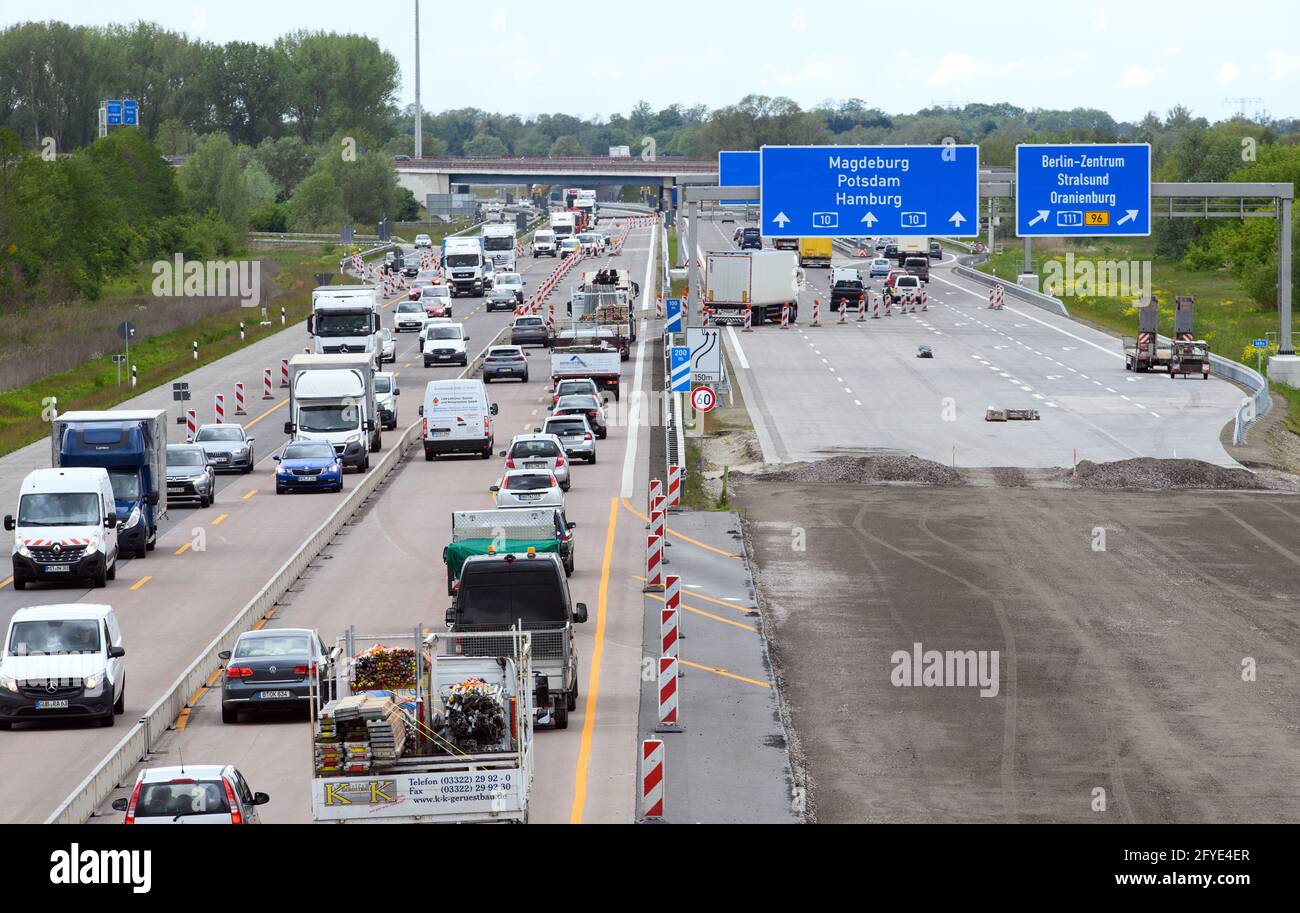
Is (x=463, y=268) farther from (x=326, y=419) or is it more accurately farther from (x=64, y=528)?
(x=64, y=528)

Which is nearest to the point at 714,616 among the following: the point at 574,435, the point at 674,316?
the point at 574,435

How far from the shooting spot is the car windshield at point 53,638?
24.7 metres

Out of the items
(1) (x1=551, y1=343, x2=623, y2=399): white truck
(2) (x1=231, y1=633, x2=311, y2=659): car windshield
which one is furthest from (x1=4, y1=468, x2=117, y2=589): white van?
(1) (x1=551, y1=343, x2=623, y2=399): white truck

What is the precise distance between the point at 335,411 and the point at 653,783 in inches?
1312

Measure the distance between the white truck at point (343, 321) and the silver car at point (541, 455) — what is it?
23.2 metres

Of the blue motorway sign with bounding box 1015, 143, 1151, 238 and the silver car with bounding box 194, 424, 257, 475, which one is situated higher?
the blue motorway sign with bounding box 1015, 143, 1151, 238

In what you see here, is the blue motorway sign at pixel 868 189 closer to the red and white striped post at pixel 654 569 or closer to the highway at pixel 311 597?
the highway at pixel 311 597

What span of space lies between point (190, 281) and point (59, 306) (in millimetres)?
18893

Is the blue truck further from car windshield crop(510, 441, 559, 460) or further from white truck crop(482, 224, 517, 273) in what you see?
white truck crop(482, 224, 517, 273)

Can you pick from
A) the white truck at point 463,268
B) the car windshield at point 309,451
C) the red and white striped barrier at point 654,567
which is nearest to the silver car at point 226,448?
the car windshield at point 309,451

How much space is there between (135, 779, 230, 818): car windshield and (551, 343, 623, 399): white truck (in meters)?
48.1

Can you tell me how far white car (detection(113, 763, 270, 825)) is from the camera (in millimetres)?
16281
